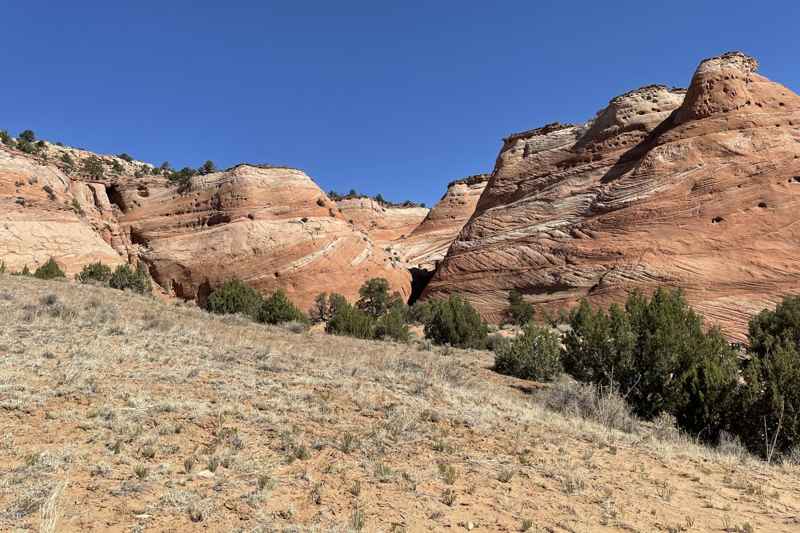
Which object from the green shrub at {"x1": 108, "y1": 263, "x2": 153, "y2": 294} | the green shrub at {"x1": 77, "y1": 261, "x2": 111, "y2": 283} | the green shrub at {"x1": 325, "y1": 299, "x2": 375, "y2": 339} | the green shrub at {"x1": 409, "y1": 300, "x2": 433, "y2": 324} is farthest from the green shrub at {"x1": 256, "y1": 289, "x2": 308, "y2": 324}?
the green shrub at {"x1": 77, "y1": 261, "x2": 111, "y2": 283}

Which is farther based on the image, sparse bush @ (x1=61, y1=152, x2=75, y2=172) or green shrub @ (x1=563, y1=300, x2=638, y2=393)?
sparse bush @ (x1=61, y1=152, x2=75, y2=172)

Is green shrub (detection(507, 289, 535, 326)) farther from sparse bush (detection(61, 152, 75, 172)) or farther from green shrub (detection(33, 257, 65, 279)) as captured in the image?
sparse bush (detection(61, 152, 75, 172))

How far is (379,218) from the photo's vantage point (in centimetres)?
6028

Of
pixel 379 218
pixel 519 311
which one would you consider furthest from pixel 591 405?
pixel 379 218

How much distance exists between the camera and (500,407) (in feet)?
27.3

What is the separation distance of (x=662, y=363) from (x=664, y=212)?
69.4ft

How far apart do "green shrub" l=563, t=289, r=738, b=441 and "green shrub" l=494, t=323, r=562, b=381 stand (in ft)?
3.52

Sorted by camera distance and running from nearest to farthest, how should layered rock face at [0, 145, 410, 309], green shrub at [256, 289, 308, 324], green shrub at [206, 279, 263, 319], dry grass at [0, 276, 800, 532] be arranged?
1. dry grass at [0, 276, 800, 532]
2. green shrub at [256, 289, 308, 324]
3. green shrub at [206, 279, 263, 319]
4. layered rock face at [0, 145, 410, 309]

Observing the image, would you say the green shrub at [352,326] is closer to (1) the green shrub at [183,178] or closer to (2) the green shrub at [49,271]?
(2) the green shrub at [49,271]

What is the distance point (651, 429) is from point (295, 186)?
3203cm

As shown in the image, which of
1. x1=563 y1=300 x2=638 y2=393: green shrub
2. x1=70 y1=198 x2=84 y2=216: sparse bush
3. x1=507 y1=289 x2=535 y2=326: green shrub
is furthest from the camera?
x1=70 y1=198 x2=84 y2=216: sparse bush

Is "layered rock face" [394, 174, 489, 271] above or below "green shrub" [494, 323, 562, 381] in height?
above

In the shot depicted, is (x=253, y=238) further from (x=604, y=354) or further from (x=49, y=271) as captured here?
(x=604, y=354)

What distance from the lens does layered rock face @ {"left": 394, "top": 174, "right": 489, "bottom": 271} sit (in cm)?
4786
